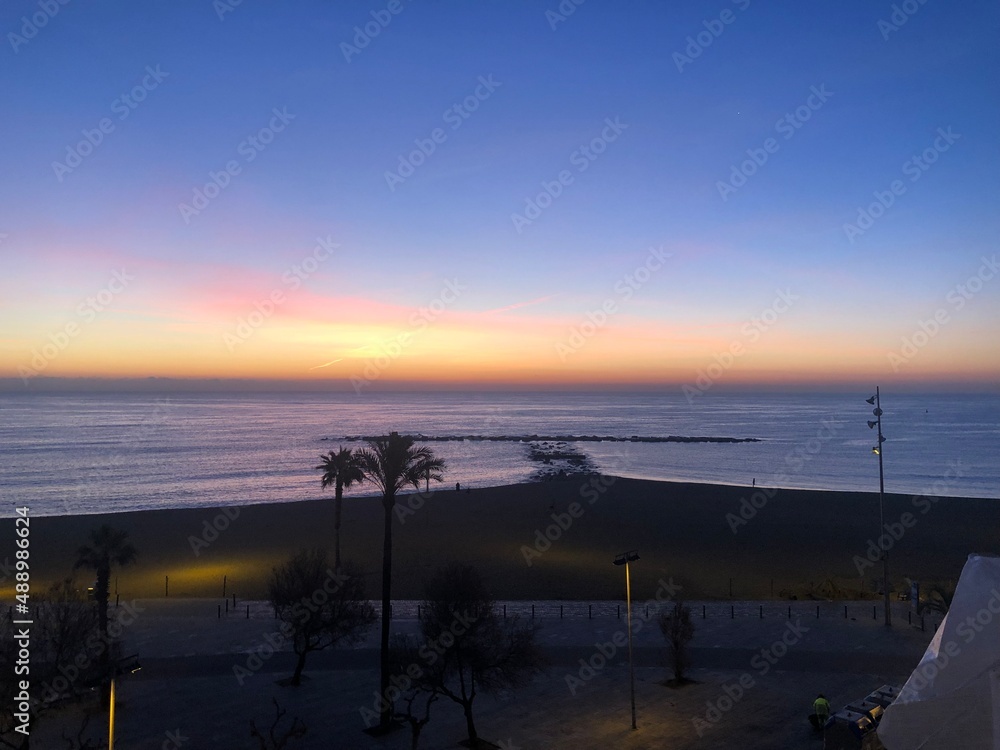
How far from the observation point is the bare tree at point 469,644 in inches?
554

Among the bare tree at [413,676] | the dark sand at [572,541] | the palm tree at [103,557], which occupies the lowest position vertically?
the dark sand at [572,541]

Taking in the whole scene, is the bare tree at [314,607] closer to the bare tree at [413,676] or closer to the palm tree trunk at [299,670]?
the palm tree trunk at [299,670]

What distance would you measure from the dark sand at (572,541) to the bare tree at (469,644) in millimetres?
12362

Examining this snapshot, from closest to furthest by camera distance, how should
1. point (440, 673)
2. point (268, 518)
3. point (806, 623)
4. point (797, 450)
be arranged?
point (440, 673), point (806, 623), point (268, 518), point (797, 450)

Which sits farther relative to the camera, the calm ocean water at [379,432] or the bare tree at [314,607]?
the calm ocean water at [379,432]

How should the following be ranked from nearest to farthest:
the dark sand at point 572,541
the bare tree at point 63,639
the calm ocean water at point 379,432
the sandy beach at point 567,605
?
1. the bare tree at point 63,639
2. the sandy beach at point 567,605
3. the dark sand at point 572,541
4. the calm ocean water at point 379,432

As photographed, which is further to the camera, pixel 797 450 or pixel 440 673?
pixel 797 450

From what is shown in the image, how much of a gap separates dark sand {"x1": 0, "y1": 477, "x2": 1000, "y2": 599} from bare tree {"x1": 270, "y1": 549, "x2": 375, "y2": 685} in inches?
337

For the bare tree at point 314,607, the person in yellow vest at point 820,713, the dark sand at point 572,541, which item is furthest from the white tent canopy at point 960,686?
the dark sand at point 572,541

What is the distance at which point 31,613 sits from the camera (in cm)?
1872

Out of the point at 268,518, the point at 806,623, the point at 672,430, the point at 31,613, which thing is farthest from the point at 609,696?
the point at 672,430

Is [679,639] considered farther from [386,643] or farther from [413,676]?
[386,643]

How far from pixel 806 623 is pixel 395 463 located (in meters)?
14.8

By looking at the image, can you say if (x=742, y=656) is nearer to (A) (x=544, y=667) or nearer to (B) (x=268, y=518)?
(A) (x=544, y=667)
